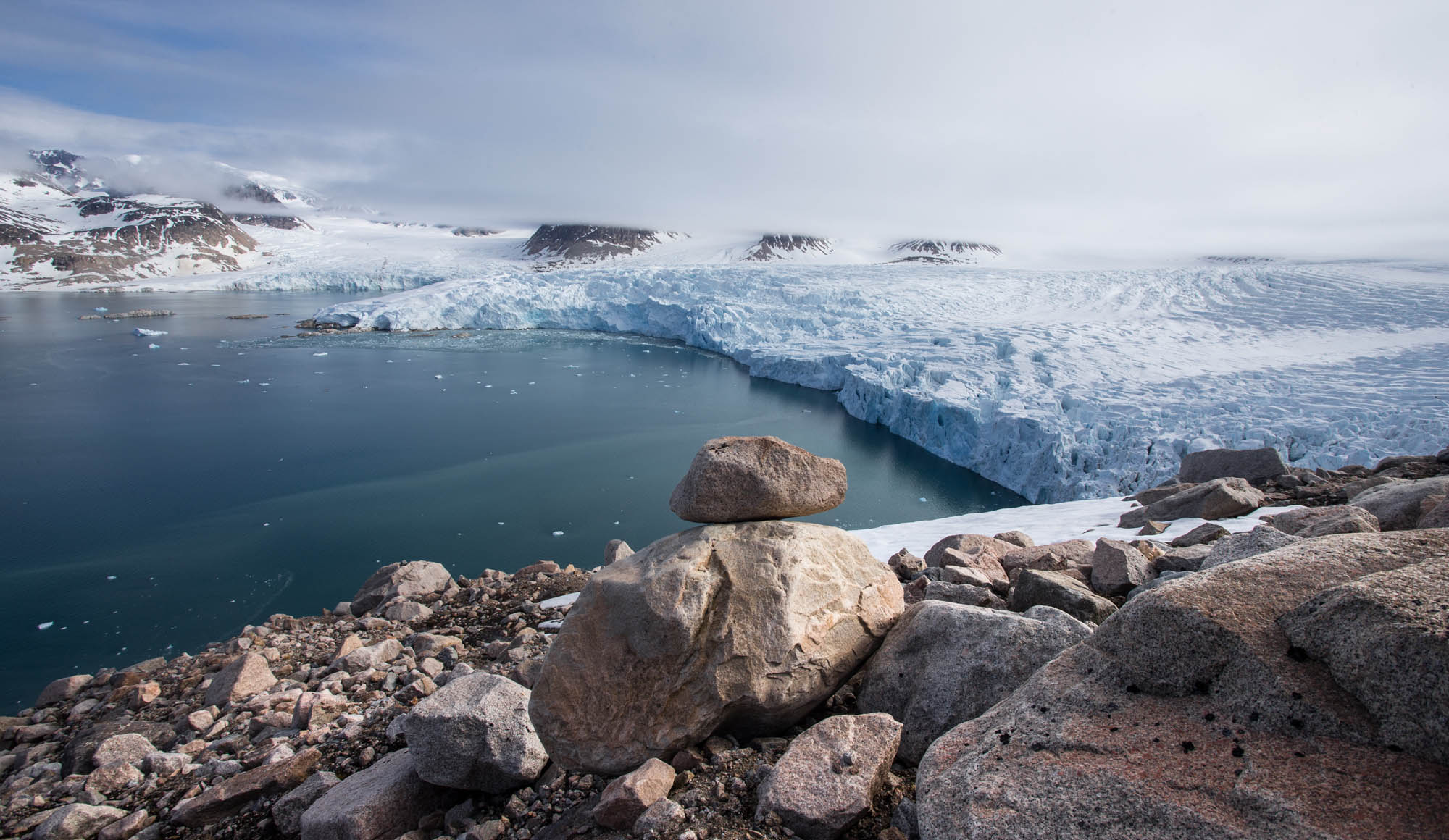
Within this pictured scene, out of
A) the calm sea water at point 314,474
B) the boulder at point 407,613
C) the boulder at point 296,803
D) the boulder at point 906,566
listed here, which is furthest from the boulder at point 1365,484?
the boulder at point 407,613

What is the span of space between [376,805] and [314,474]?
43.1 ft

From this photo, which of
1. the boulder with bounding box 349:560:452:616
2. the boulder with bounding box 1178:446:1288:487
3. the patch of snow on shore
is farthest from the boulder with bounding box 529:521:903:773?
the boulder with bounding box 1178:446:1288:487

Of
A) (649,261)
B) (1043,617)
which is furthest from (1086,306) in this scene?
(649,261)

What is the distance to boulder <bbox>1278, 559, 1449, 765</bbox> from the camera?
129cm

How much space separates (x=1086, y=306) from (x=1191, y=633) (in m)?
24.1

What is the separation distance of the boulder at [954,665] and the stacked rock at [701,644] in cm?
24

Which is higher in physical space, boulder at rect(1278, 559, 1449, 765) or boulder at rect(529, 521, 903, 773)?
boulder at rect(1278, 559, 1449, 765)

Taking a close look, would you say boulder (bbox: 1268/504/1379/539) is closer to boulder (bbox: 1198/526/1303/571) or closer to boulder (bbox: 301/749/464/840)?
boulder (bbox: 1198/526/1303/571)

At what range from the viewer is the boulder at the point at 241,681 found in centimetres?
394

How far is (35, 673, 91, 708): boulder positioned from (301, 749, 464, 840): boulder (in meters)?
3.56

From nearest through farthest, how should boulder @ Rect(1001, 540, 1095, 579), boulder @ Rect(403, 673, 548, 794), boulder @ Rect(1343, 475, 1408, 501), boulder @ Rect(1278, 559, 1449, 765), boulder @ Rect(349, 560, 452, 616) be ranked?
boulder @ Rect(1278, 559, 1449, 765) < boulder @ Rect(403, 673, 548, 794) < boulder @ Rect(1001, 540, 1095, 579) < boulder @ Rect(1343, 475, 1408, 501) < boulder @ Rect(349, 560, 452, 616)

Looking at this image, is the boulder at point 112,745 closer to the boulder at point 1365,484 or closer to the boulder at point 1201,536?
the boulder at point 1201,536

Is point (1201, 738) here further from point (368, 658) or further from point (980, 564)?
point (368, 658)

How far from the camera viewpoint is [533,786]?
2.64 meters
